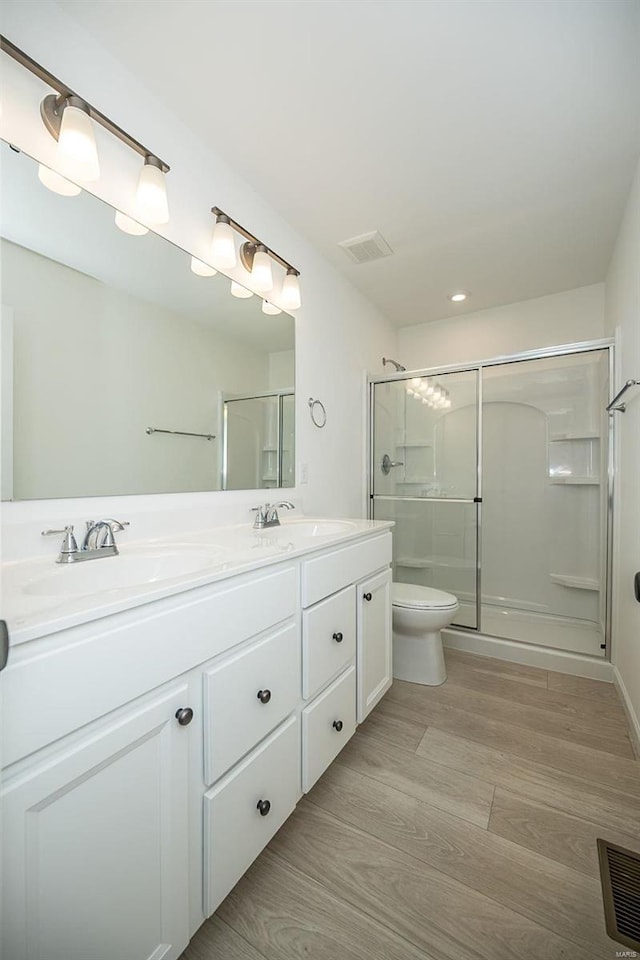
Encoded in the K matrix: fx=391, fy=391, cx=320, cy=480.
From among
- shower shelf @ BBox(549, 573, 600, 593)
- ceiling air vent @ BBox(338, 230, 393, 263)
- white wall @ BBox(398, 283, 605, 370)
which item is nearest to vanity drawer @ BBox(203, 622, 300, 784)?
ceiling air vent @ BBox(338, 230, 393, 263)

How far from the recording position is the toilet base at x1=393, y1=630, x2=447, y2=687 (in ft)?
6.82

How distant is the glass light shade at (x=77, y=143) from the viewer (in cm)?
104

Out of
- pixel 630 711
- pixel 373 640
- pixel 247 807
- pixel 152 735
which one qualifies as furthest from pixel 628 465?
pixel 152 735

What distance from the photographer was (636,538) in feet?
5.41

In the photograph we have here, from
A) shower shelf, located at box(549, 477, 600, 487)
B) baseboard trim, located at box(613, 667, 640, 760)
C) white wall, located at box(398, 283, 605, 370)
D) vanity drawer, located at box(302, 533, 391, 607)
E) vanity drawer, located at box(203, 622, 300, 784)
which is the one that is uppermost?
white wall, located at box(398, 283, 605, 370)

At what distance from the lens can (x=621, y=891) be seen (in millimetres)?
1020

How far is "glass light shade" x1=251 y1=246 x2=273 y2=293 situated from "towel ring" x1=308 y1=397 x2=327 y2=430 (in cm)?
62

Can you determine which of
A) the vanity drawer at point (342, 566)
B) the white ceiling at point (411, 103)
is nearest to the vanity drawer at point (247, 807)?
the vanity drawer at point (342, 566)

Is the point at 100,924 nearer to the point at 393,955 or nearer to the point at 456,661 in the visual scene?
the point at 393,955

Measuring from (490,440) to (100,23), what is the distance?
2.94m

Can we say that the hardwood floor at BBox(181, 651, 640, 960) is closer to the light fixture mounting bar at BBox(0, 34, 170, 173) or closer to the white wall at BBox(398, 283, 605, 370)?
the light fixture mounting bar at BBox(0, 34, 170, 173)

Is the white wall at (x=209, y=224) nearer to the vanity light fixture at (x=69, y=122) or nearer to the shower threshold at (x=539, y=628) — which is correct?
the vanity light fixture at (x=69, y=122)

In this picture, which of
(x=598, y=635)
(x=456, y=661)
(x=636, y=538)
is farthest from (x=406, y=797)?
(x=598, y=635)

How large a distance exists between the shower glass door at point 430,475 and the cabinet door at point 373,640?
3.69 ft
